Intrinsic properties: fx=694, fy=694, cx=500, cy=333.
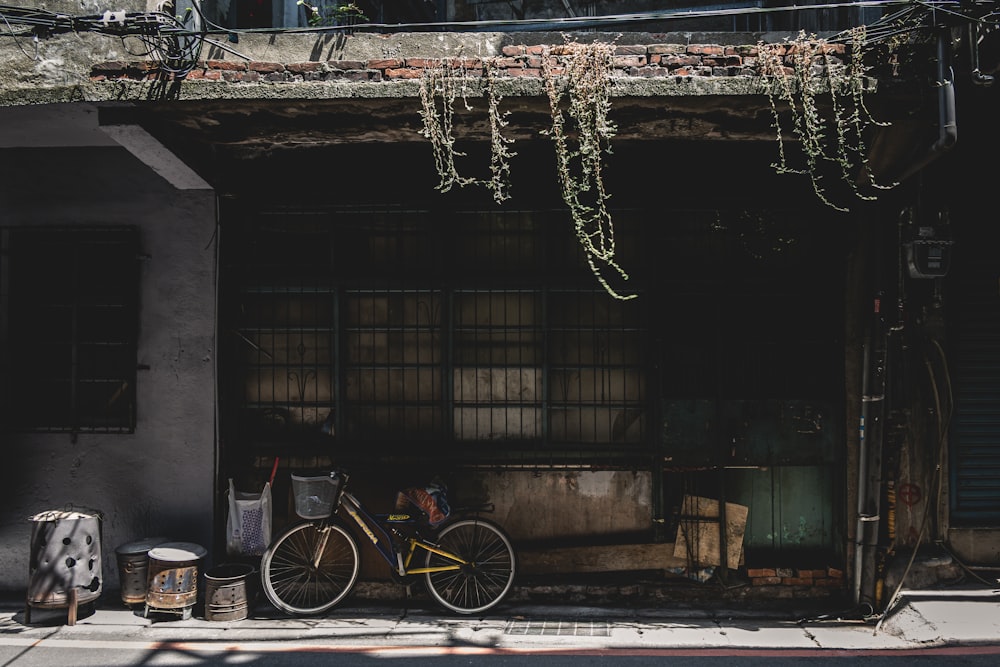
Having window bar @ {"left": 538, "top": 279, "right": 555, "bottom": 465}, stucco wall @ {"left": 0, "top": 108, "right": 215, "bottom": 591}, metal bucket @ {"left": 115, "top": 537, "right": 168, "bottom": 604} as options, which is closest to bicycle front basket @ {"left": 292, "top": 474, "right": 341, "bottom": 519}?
stucco wall @ {"left": 0, "top": 108, "right": 215, "bottom": 591}

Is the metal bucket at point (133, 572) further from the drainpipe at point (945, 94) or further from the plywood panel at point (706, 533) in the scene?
the drainpipe at point (945, 94)

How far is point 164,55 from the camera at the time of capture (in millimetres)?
5805

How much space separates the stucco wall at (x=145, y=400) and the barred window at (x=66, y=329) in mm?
214

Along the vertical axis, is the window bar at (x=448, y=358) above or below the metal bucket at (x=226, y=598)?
above

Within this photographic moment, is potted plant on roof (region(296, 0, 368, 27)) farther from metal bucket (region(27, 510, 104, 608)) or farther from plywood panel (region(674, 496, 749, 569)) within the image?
plywood panel (region(674, 496, 749, 569))

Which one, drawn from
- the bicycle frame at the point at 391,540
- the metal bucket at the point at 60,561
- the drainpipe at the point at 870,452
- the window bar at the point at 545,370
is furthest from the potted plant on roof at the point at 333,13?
the drainpipe at the point at 870,452

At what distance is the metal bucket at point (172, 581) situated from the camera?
6.55 m

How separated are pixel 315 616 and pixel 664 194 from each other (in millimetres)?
5439

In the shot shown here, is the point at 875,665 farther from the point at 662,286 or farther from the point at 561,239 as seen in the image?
the point at 561,239

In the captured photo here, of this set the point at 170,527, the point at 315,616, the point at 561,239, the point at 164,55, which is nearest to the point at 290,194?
the point at 164,55

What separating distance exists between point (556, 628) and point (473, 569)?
94cm

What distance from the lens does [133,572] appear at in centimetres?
677

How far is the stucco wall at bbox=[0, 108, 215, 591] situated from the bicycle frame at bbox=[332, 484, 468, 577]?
169 cm

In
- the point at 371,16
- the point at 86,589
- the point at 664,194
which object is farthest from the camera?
the point at 371,16
